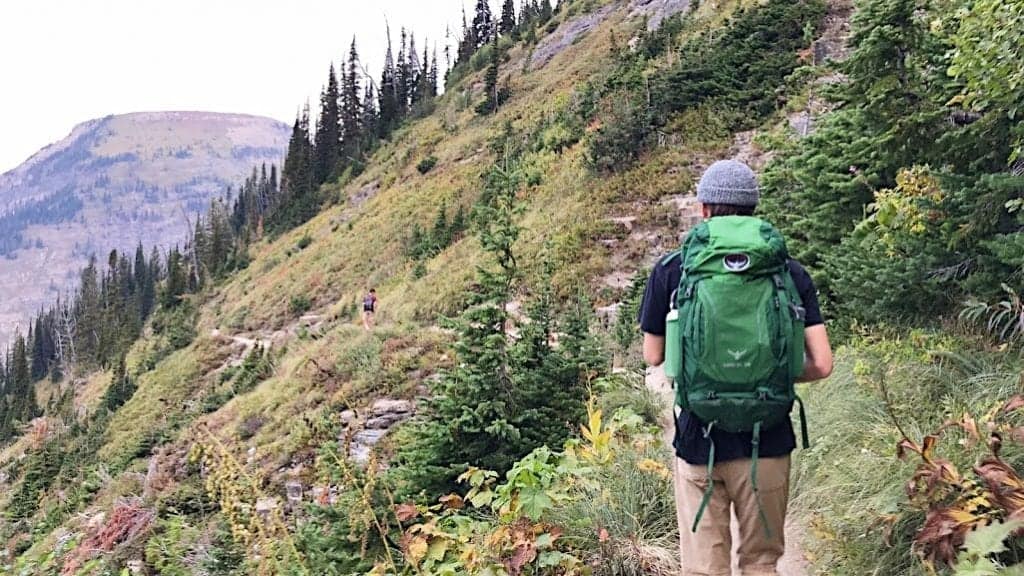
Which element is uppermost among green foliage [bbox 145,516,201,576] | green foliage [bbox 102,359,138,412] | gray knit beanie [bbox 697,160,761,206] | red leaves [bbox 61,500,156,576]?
gray knit beanie [bbox 697,160,761,206]

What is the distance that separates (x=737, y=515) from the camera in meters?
2.27

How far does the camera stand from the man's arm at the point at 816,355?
216 centimetres

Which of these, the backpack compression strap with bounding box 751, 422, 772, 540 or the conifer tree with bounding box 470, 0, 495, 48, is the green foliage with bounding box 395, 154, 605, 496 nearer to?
the backpack compression strap with bounding box 751, 422, 772, 540

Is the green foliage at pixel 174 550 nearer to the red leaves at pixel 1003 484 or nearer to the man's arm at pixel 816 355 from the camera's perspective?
the man's arm at pixel 816 355

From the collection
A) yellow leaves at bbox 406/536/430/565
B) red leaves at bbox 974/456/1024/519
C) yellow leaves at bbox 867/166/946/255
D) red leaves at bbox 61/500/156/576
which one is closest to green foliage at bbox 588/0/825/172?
red leaves at bbox 61/500/156/576

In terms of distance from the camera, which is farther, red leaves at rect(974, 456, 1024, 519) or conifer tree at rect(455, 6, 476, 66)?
conifer tree at rect(455, 6, 476, 66)

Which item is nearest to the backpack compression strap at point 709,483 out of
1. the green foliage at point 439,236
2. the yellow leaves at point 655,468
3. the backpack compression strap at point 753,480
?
the backpack compression strap at point 753,480

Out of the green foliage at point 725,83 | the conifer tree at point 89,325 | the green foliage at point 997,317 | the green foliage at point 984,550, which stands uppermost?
the green foliage at point 725,83

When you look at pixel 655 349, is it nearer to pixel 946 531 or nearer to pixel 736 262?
pixel 736 262

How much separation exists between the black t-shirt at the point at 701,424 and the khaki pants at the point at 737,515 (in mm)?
38

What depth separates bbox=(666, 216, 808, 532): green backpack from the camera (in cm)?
198

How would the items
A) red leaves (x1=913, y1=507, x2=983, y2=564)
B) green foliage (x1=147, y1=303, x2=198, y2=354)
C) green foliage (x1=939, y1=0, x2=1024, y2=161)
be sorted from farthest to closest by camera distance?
green foliage (x1=147, y1=303, x2=198, y2=354), green foliage (x1=939, y1=0, x2=1024, y2=161), red leaves (x1=913, y1=507, x2=983, y2=564)

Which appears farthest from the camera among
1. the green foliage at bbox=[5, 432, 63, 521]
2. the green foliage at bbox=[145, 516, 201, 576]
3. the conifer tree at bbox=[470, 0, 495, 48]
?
the conifer tree at bbox=[470, 0, 495, 48]

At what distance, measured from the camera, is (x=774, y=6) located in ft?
64.0
